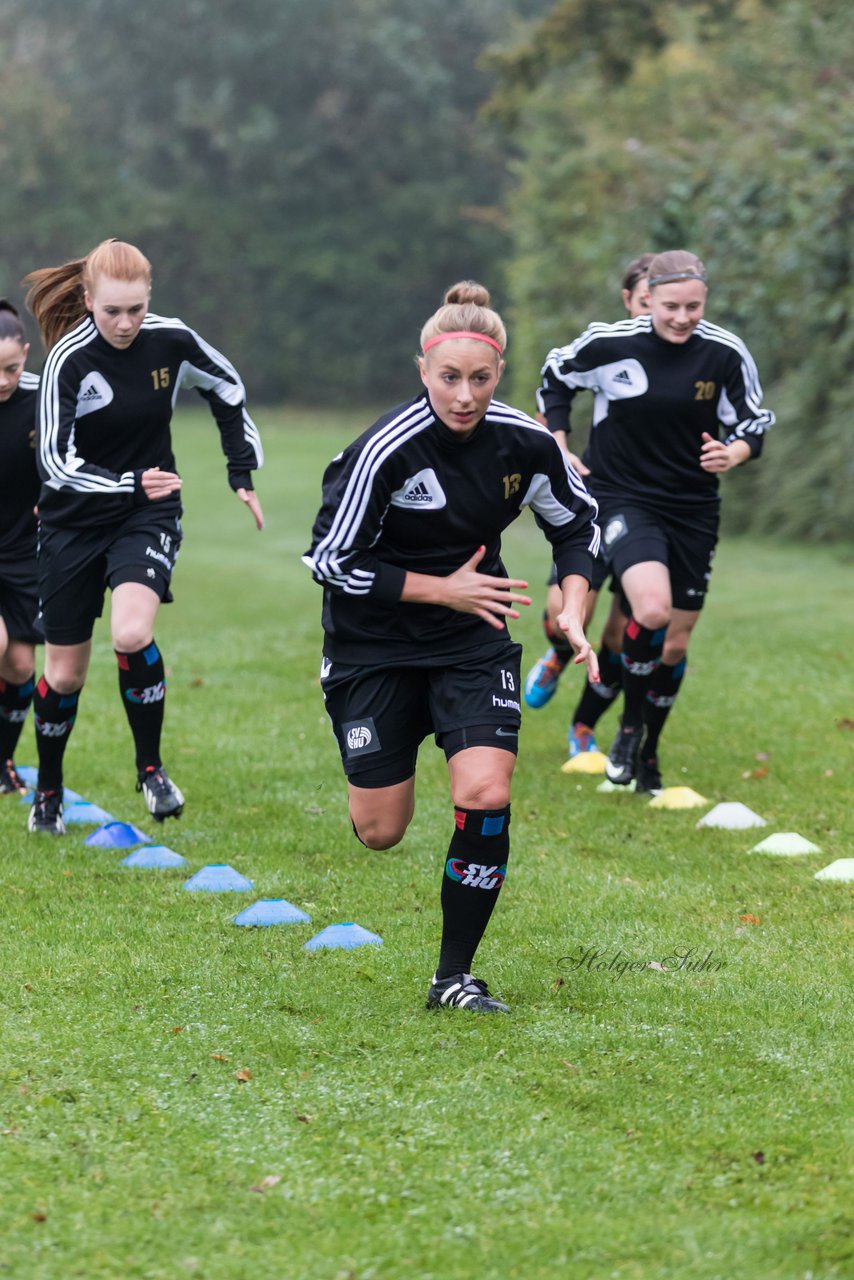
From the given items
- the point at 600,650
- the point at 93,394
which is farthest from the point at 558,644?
the point at 93,394

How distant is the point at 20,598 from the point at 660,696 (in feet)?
10.4

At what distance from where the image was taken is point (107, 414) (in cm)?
741

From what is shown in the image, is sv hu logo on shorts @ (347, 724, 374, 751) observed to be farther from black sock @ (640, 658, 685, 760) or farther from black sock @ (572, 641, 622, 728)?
black sock @ (572, 641, 622, 728)

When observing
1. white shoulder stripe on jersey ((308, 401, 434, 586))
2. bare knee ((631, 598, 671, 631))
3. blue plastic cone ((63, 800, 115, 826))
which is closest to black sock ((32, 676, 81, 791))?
blue plastic cone ((63, 800, 115, 826))

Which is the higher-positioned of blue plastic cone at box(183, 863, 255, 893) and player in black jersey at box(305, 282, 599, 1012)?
player in black jersey at box(305, 282, 599, 1012)

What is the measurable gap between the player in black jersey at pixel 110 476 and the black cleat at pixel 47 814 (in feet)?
0.78

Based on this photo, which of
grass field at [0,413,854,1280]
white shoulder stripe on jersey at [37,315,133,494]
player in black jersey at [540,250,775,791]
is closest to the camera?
grass field at [0,413,854,1280]

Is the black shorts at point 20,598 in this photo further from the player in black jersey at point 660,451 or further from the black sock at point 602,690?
the black sock at point 602,690

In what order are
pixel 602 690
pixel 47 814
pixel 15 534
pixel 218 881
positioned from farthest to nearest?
1. pixel 602 690
2. pixel 15 534
3. pixel 47 814
4. pixel 218 881

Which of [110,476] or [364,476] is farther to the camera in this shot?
[110,476]

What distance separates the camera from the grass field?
3885 mm

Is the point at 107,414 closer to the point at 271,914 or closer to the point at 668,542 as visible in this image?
the point at 271,914

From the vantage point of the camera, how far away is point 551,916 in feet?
21.6

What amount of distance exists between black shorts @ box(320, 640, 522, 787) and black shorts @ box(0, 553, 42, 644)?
2888mm
